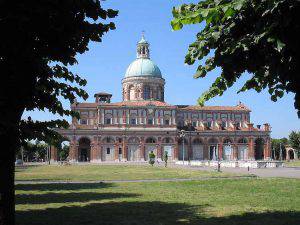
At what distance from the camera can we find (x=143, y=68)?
101312 mm

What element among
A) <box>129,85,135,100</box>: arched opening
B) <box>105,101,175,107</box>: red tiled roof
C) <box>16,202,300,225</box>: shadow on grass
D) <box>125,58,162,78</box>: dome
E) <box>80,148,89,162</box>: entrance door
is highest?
<box>125,58,162,78</box>: dome

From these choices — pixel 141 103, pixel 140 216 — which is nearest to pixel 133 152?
pixel 141 103

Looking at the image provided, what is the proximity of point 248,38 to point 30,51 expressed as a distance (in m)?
4.14

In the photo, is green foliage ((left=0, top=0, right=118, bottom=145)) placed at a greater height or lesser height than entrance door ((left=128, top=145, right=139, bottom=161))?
greater

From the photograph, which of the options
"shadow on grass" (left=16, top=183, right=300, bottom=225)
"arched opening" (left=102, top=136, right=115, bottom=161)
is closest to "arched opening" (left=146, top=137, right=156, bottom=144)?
"arched opening" (left=102, top=136, right=115, bottom=161)

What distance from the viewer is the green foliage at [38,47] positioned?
313 inches

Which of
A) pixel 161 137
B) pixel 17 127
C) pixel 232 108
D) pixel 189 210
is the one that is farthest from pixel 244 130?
pixel 17 127

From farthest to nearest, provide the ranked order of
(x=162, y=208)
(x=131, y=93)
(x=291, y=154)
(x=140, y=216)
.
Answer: (x=291, y=154), (x=131, y=93), (x=162, y=208), (x=140, y=216)

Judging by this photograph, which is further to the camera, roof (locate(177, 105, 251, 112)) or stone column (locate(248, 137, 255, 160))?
roof (locate(177, 105, 251, 112))

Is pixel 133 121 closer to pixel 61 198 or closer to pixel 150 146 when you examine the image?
pixel 150 146

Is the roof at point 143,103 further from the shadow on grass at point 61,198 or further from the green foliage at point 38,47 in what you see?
the green foliage at point 38,47

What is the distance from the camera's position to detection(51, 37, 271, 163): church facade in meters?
92.8

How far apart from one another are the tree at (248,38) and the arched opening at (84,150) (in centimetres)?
8762

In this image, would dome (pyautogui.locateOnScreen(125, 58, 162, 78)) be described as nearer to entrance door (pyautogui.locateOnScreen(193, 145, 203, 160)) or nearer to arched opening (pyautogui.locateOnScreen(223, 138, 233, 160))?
entrance door (pyautogui.locateOnScreen(193, 145, 203, 160))
